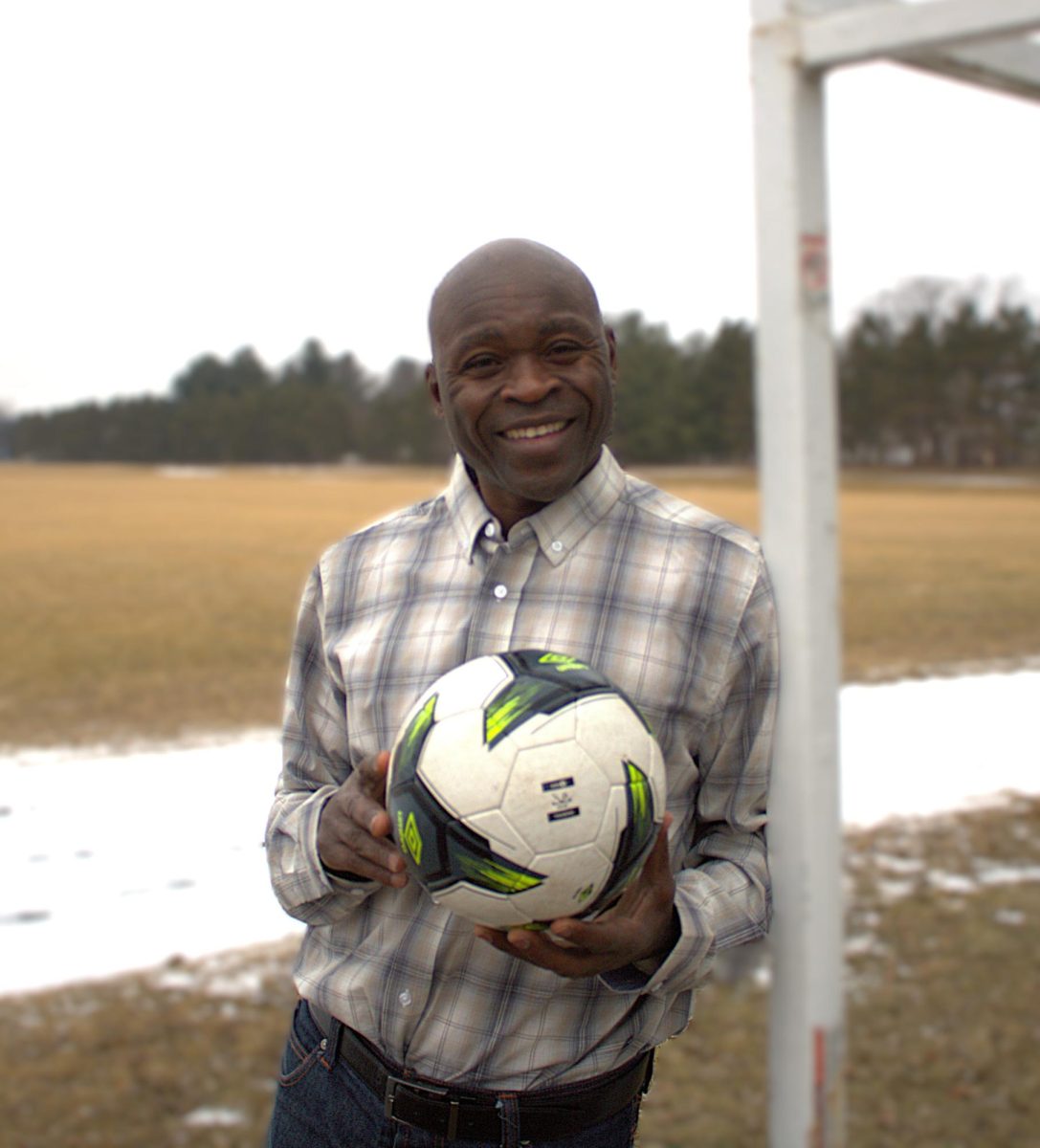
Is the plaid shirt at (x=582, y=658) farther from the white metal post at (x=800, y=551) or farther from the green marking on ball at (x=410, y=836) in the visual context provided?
the white metal post at (x=800, y=551)

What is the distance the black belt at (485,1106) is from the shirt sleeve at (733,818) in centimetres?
17

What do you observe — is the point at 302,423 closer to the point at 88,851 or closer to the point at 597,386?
the point at 88,851

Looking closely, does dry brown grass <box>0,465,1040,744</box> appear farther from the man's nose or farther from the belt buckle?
the man's nose

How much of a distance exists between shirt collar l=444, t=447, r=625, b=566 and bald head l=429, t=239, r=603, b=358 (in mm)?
207

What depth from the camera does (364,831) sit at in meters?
Result: 1.54

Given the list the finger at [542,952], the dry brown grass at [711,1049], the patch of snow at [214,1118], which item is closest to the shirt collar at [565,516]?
the finger at [542,952]

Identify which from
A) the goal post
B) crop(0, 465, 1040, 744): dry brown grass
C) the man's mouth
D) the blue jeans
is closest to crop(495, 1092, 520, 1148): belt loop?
the blue jeans

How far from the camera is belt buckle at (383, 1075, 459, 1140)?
1.56 metres

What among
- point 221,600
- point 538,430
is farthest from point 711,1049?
point 221,600

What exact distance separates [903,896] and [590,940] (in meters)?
3.90

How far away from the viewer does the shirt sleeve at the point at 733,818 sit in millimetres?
1528

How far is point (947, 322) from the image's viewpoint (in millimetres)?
34719

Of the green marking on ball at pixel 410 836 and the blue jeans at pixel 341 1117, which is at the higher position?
the green marking on ball at pixel 410 836

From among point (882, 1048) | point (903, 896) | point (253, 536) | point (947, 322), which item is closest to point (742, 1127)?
point (882, 1048)
